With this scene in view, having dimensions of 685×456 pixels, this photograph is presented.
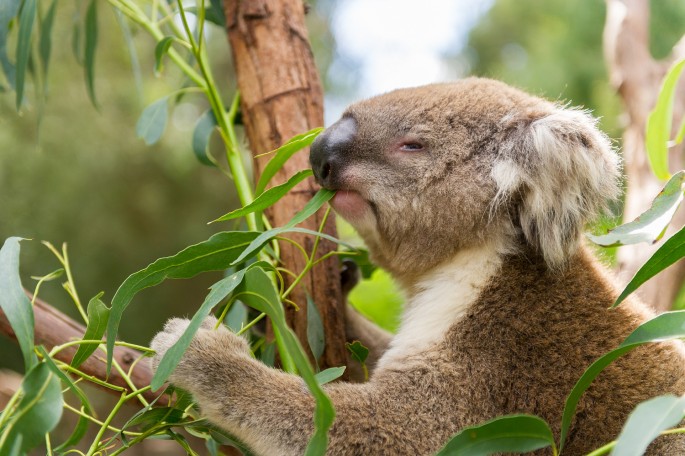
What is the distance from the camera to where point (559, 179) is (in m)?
1.98

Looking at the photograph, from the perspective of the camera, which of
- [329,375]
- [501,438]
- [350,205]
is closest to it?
[501,438]

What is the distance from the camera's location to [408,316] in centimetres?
220

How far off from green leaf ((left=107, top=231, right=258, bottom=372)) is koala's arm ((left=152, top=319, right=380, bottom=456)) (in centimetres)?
17

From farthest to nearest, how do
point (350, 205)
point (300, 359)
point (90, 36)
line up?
point (90, 36) < point (350, 205) < point (300, 359)

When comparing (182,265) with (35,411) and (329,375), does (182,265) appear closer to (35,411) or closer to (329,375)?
(329,375)

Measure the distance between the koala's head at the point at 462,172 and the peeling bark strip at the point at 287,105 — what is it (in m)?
0.25

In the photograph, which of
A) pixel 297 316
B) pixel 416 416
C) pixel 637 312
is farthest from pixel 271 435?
pixel 637 312

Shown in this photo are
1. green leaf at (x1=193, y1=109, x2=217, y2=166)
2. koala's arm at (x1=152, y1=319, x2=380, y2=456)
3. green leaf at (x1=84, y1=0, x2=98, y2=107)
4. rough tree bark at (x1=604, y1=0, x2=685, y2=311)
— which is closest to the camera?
koala's arm at (x1=152, y1=319, x2=380, y2=456)

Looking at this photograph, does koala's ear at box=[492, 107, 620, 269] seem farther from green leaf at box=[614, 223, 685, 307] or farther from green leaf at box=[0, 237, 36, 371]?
green leaf at box=[0, 237, 36, 371]

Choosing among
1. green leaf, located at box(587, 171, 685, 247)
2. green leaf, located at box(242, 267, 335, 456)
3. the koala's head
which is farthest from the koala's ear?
green leaf, located at box(242, 267, 335, 456)

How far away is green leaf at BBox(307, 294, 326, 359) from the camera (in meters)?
2.08

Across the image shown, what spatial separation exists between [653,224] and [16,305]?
133cm

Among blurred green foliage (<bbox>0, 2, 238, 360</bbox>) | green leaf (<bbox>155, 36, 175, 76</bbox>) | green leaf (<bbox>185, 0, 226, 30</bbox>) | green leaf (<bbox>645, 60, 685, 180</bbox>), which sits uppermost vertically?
green leaf (<bbox>185, 0, 226, 30</bbox>)

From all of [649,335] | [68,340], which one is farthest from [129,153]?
[649,335]
